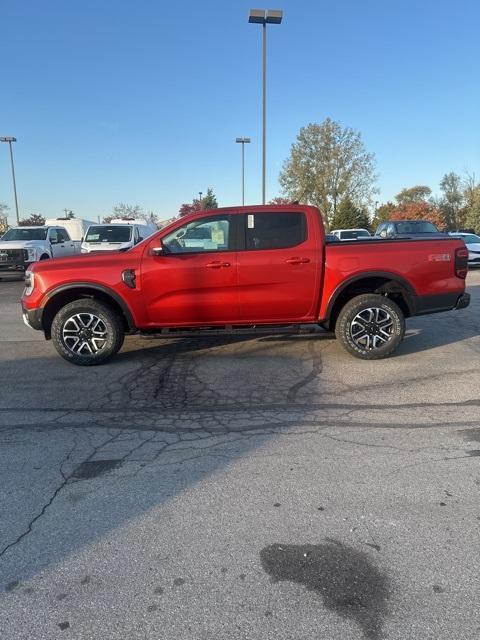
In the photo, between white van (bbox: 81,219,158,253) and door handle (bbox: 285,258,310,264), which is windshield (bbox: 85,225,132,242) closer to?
white van (bbox: 81,219,158,253)

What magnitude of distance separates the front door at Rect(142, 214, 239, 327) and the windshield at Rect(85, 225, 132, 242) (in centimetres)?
1069

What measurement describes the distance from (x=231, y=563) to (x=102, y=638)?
70 cm

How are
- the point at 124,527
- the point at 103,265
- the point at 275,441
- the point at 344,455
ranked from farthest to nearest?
the point at 103,265 < the point at 275,441 < the point at 344,455 < the point at 124,527

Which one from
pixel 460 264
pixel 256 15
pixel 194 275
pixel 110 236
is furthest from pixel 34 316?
pixel 256 15

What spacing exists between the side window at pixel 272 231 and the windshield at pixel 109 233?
10.9 m

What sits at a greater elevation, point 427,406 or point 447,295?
point 447,295

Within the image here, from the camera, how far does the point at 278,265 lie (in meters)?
5.96

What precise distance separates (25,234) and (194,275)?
14.0 metres

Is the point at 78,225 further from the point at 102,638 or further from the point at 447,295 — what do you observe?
the point at 102,638

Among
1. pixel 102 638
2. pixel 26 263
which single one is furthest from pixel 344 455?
pixel 26 263

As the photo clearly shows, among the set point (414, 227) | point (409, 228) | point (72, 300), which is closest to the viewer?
point (72, 300)

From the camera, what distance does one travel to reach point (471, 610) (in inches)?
83.3

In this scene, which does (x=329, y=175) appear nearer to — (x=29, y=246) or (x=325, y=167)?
(x=325, y=167)

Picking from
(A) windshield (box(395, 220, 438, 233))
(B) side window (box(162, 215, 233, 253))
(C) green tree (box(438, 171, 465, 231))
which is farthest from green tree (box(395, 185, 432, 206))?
(B) side window (box(162, 215, 233, 253))
